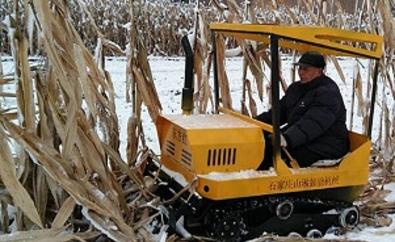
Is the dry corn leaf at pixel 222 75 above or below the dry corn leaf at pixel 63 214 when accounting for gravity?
above

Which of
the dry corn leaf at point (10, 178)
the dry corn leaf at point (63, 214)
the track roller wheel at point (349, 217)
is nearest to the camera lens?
the dry corn leaf at point (10, 178)

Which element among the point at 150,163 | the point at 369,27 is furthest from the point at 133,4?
the point at 369,27

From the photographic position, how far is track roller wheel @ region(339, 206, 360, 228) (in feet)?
11.6

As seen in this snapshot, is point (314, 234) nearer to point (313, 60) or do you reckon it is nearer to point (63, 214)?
point (313, 60)

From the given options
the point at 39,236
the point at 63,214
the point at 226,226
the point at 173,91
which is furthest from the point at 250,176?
the point at 173,91

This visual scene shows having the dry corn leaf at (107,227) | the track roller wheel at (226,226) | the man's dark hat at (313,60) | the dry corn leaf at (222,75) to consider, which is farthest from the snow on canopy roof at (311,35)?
the dry corn leaf at (107,227)

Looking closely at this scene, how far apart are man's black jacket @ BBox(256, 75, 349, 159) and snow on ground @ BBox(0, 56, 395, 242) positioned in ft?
1.76

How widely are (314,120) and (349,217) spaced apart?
0.63 m

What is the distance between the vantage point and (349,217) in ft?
11.6

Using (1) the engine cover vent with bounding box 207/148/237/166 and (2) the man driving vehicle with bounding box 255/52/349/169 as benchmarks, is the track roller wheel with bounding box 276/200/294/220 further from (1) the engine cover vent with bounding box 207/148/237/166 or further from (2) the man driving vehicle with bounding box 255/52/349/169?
(1) the engine cover vent with bounding box 207/148/237/166

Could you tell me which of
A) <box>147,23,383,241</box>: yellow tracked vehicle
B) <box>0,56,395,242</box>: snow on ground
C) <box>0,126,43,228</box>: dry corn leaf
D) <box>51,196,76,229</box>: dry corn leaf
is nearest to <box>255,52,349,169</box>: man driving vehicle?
<box>147,23,383,241</box>: yellow tracked vehicle

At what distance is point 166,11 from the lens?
15.5m

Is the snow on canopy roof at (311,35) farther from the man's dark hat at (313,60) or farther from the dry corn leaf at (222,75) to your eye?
the dry corn leaf at (222,75)

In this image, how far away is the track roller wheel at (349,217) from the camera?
3.52 m
